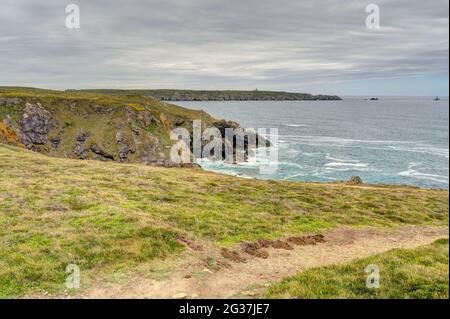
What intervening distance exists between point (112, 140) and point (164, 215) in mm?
87758

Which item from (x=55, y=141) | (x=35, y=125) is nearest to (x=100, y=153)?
(x=55, y=141)

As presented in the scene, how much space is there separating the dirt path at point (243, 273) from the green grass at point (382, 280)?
1690 mm

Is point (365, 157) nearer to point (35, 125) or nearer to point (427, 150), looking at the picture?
point (427, 150)

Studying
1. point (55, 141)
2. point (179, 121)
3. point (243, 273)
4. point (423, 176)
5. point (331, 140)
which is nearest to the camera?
point (243, 273)

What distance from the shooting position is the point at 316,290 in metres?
12.8

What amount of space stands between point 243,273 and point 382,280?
584 centimetres

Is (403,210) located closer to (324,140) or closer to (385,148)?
(385,148)

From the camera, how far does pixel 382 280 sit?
13164 mm

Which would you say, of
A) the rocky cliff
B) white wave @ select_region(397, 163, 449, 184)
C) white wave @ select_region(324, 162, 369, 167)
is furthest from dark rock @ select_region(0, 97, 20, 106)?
white wave @ select_region(397, 163, 449, 184)

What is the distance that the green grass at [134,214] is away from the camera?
57.4 feet

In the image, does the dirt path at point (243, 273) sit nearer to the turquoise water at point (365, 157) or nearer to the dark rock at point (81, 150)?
the turquoise water at point (365, 157)

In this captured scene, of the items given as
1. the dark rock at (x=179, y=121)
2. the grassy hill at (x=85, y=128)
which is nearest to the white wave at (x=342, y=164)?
the grassy hill at (x=85, y=128)

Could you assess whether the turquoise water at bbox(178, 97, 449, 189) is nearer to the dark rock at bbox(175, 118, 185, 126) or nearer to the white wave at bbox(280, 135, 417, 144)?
the white wave at bbox(280, 135, 417, 144)

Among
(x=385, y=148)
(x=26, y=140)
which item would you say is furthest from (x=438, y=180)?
(x=26, y=140)
